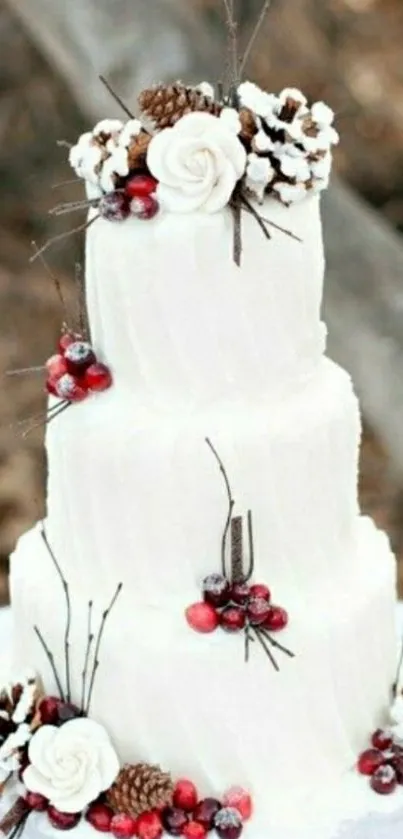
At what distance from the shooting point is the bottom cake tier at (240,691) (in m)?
1.32

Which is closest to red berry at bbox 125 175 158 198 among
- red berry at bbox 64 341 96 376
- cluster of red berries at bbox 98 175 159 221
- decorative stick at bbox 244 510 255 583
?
cluster of red berries at bbox 98 175 159 221

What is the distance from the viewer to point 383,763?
1397mm

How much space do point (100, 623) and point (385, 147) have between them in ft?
7.84

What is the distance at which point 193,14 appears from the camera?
2.85m

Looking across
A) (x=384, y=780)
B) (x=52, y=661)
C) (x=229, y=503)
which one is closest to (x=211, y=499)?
(x=229, y=503)

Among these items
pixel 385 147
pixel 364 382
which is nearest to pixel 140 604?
pixel 364 382

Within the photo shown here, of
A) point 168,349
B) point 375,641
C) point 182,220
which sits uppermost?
point 182,220

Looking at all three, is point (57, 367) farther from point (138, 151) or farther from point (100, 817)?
point (100, 817)

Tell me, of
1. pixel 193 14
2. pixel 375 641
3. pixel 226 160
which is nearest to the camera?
pixel 226 160

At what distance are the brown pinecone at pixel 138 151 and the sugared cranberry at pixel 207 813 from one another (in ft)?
2.06

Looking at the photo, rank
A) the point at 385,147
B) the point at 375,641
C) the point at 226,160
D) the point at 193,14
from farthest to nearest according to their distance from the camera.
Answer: the point at 385,147 < the point at 193,14 < the point at 375,641 < the point at 226,160

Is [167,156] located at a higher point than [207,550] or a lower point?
higher

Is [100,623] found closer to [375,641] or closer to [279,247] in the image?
[375,641]

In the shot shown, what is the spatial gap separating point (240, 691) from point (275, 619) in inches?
3.2
